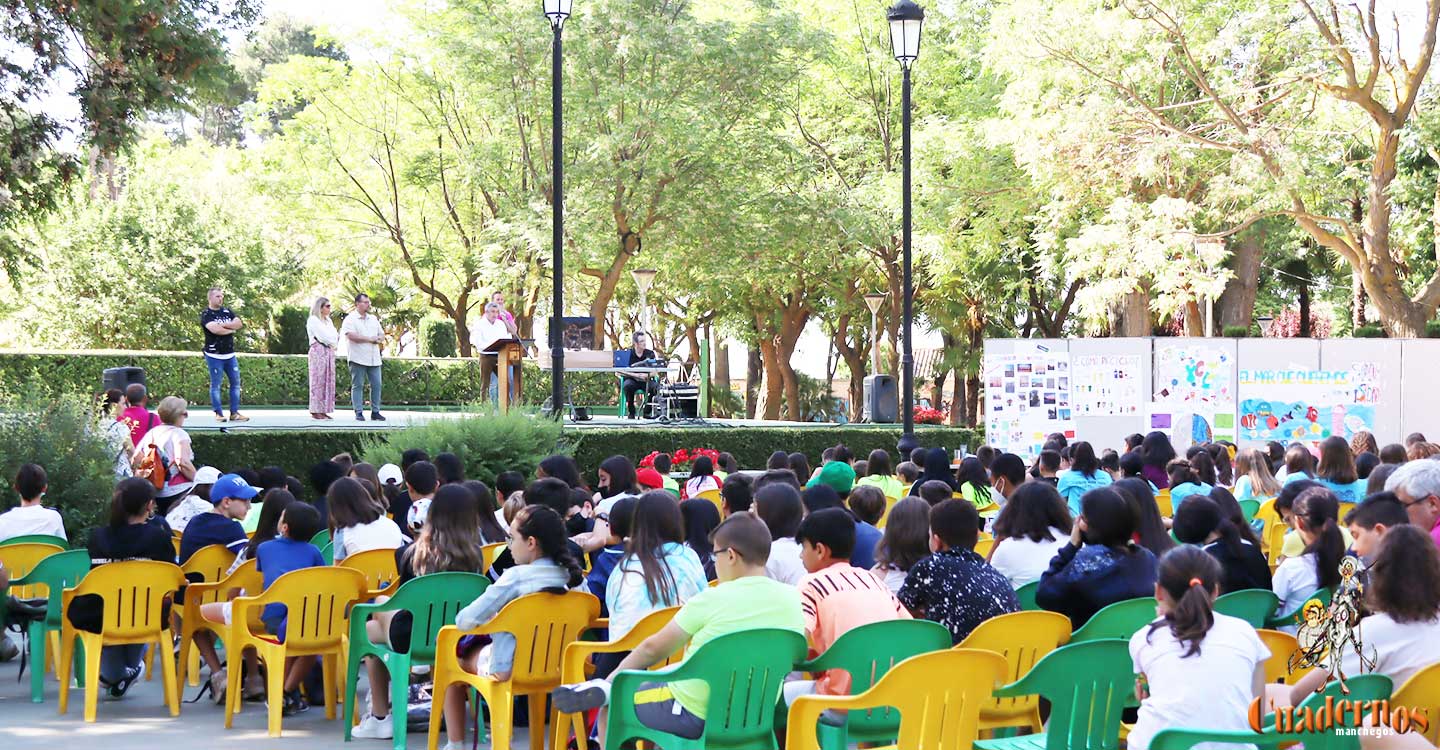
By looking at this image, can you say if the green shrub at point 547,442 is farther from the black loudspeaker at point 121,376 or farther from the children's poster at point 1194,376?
the children's poster at point 1194,376

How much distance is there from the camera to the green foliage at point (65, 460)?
10.8m

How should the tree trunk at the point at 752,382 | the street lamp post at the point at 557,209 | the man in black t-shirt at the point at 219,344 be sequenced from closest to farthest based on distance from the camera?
the street lamp post at the point at 557,209 < the man in black t-shirt at the point at 219,344 < the tree trunk at the point at 752,382

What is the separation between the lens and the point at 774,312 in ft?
127

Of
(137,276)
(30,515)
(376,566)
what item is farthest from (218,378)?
(137,276)

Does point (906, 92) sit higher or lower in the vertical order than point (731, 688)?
higher

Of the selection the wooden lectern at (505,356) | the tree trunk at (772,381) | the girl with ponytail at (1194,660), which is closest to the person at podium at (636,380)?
the wooden lectern at (505,356)

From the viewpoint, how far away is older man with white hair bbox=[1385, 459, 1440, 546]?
6352 millimetres

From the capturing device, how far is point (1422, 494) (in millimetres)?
6391

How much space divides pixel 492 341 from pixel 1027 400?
6657mm

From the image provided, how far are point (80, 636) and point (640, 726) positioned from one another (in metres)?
3.89

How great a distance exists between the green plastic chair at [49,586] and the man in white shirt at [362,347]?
373 inches

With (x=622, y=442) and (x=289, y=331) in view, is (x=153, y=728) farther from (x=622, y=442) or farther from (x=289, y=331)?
(x=289, y=331)

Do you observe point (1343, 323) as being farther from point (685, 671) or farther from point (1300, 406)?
point (685, 671)

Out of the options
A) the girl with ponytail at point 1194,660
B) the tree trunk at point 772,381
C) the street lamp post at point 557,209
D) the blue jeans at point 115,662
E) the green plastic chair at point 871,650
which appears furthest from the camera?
the tree trunk at point 772,381
